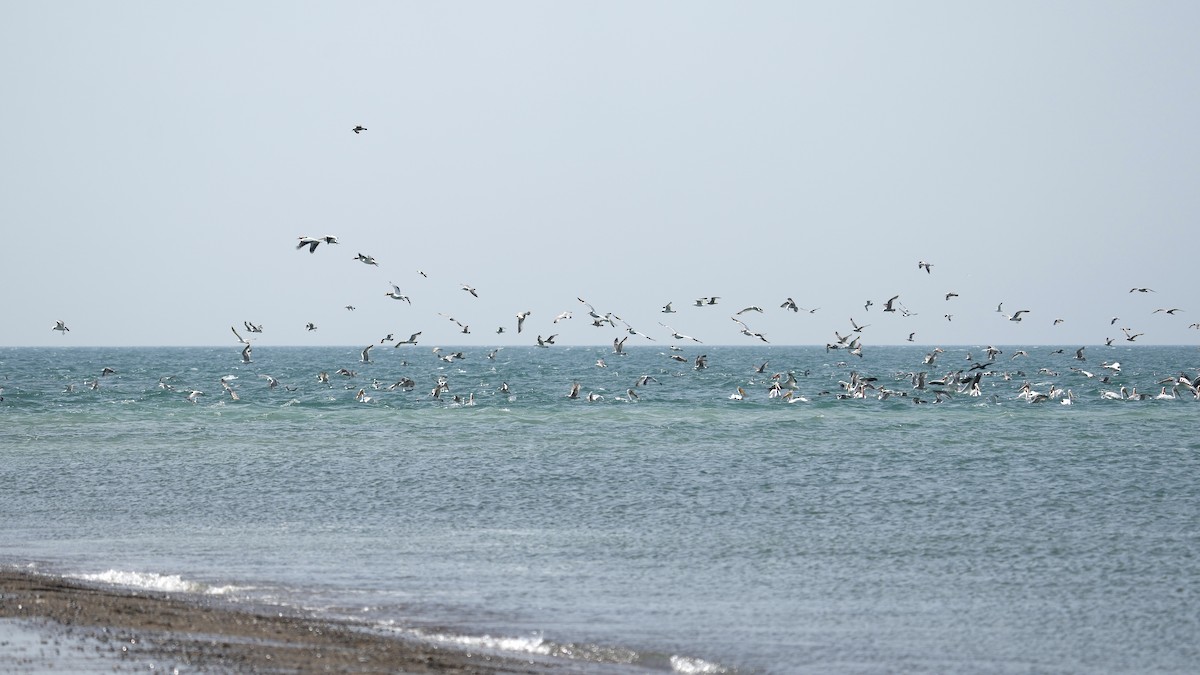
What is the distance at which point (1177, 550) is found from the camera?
784 inches

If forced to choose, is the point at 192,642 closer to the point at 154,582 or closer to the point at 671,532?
the point at 154,582

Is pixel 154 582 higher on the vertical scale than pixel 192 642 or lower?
lower

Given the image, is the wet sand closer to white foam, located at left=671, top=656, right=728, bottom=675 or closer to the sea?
the sea

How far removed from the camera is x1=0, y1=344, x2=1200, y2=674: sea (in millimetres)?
14805

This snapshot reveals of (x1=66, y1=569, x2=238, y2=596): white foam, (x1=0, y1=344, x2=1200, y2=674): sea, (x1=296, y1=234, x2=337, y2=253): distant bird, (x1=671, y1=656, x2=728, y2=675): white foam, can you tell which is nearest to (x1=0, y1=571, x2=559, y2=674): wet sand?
(x1=0, y1=344, x2=1200, y2=674): sea

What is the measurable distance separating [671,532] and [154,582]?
8.77 m

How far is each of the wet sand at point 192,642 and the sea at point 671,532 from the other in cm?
71

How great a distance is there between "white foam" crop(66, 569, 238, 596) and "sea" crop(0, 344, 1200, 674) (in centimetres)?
7

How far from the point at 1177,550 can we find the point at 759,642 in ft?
Result: 30.1

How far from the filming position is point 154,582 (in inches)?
676

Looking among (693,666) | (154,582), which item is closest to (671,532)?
(693,666)

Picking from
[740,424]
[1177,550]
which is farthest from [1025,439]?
[1177,550]

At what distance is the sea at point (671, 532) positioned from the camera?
14.8 meters

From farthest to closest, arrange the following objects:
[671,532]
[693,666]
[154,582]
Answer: [671,532]
[154,582]
[693,666]
